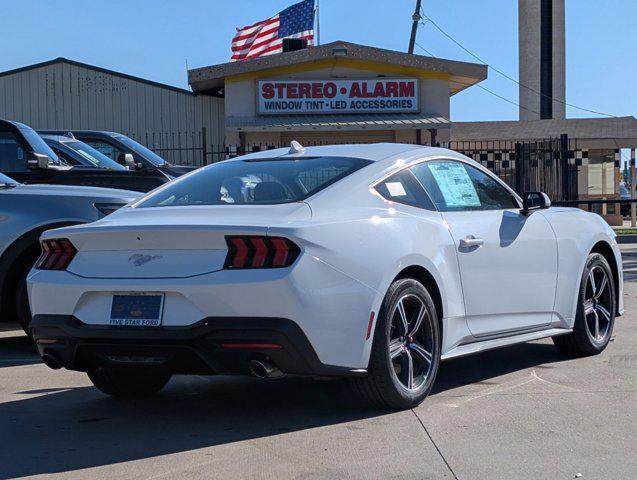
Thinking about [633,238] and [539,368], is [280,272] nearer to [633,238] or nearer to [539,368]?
[539,368]

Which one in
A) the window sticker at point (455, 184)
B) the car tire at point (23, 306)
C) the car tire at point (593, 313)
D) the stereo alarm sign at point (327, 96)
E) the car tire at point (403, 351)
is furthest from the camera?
the stereo alarm sign at point (327, 96)

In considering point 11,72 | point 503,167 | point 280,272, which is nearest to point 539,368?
point 280,272

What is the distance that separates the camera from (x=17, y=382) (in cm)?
683

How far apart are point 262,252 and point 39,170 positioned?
6.18 m

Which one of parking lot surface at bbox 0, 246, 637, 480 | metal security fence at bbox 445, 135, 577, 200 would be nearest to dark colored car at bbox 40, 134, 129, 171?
parking lot surface at bbox 0, 246, 637, 480

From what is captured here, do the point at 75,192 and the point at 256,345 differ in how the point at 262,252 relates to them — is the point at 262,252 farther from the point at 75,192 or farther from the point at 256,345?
the point at 75,192

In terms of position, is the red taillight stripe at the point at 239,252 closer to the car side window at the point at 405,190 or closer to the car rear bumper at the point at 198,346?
the car rear bumper at the point at 198,346

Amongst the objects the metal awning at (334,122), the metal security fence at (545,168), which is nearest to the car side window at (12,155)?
the metal security fence at (545,168)

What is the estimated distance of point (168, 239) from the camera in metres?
5.10

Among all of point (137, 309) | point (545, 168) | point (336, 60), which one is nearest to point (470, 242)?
point (137, 309)

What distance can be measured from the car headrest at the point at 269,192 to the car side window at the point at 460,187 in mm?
914

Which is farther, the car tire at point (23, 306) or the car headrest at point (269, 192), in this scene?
the car tire at point (23, 306)

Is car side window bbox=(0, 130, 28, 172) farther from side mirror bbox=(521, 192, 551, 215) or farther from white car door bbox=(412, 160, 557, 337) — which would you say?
side mirror bbox=(521, 192, 551, 215)

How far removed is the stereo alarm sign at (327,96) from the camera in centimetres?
2667
